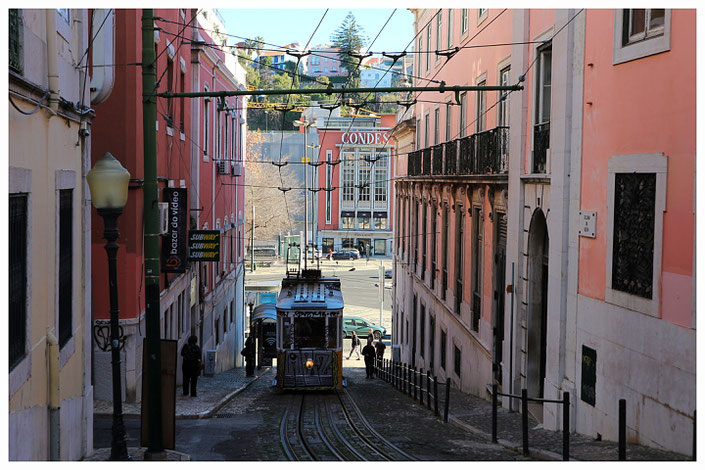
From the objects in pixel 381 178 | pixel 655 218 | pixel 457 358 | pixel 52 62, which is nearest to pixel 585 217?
pixel 655 218

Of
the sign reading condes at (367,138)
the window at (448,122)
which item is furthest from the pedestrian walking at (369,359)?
the sign reading condes at (367,138)

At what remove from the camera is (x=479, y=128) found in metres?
21.8

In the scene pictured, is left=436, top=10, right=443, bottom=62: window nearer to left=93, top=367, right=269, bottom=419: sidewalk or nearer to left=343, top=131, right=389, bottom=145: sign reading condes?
left=93, top=367, right=269, bottom=419: sidewalk

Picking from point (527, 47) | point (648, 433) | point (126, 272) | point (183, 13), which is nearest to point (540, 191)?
point (527, 47)

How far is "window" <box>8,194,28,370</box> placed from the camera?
821cm

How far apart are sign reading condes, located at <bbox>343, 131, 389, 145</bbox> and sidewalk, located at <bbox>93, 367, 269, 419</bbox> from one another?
4971cm

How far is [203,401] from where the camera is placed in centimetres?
1953

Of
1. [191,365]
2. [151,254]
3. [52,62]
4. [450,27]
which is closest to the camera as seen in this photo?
[52,62]

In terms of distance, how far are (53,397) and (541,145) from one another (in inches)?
377

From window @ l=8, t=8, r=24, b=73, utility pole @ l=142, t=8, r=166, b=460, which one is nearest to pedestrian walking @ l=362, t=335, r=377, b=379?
utility pole @ l=142, t=8, r=166, b=460

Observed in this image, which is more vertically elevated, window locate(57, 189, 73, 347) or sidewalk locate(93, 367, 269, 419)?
window locate(57, 189, 73, 347)

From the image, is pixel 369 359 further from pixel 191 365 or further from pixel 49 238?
pixel 49 238

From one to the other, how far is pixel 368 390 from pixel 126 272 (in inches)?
340

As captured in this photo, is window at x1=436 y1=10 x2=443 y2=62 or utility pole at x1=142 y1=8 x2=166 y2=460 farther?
window at x1=436 y1=10 x2=443 y2=62
